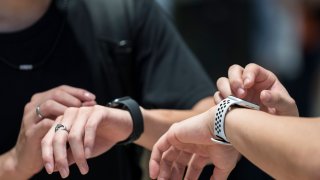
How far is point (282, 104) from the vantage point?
2084 millimetres

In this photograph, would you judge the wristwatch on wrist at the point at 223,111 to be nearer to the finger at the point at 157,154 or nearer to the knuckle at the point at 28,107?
the finger at the point at 157,154

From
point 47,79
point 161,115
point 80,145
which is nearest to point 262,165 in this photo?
point 80,145

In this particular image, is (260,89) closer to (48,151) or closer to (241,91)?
(241,91)

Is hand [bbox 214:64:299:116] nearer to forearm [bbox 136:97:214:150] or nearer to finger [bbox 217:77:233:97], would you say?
finger [bbox 217:77:233:97]

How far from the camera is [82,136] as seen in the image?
214 centimetres

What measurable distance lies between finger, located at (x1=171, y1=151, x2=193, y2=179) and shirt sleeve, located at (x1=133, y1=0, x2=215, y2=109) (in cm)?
52

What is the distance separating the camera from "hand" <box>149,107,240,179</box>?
6.81 feet

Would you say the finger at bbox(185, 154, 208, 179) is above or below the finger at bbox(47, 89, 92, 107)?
below

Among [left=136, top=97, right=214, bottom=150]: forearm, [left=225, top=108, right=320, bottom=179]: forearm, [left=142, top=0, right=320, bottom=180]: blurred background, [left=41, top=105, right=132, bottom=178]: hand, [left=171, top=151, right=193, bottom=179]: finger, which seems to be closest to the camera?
[left=225, top=108, right=320, bottom=179]: forearm

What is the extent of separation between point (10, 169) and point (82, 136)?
362 mm

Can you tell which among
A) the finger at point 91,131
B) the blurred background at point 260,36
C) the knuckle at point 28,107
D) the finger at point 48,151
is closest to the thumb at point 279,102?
the finger at point 91,131

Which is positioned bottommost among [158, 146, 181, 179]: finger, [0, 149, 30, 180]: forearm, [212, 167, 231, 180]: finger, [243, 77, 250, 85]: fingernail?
[0, 149, 30, 180]: forearm

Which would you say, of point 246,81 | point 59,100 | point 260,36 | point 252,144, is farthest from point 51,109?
point 260,36

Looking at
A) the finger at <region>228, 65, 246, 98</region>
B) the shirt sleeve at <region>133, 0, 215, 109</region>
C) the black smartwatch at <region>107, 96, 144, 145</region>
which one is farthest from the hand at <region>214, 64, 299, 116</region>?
the shirt sleeve at <region>133, 0, 215, 109</region>
